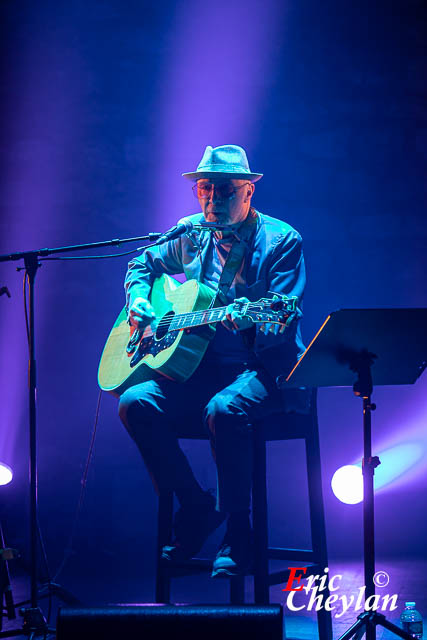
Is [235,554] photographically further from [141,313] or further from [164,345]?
[141,313]

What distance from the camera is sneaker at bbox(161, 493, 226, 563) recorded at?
3012 millimetres

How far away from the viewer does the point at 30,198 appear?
5066 millimetres

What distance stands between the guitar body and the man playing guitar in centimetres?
6

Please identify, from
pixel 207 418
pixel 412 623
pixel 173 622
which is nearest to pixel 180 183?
pixel 207 418

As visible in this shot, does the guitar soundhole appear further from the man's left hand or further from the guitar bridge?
the man's left hand

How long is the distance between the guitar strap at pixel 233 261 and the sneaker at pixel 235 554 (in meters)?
0.95

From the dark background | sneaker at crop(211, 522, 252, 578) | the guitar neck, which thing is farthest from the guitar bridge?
the dark background

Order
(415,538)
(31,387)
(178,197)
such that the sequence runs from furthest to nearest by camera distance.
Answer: (178,197) → (415,538) → (31,387)

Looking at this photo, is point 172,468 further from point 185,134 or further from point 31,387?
point 185,134

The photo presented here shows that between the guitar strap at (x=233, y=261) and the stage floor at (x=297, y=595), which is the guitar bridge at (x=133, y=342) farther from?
the stage floor at (x=297, y=595)

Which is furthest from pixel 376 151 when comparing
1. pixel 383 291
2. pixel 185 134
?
pixel 185 134

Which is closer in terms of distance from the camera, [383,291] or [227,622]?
[227,622]

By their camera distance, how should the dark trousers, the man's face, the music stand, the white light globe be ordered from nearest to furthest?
the music stand, the dark trousers, the man's face, the white light globe

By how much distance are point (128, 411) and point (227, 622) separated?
1.29 meters
